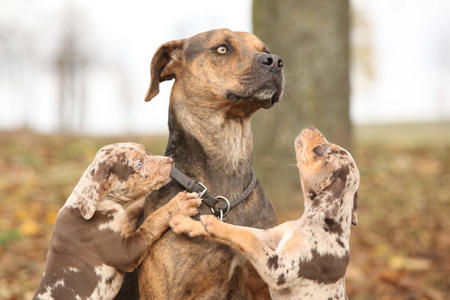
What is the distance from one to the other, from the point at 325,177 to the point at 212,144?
1.02 m

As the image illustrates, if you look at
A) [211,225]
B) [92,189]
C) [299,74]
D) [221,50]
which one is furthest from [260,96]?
[299,74]

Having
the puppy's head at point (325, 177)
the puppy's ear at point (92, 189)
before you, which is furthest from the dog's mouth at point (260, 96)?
the puppy's ear at point (92, 189)

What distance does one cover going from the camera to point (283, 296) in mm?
3848

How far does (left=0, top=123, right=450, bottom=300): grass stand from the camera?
7352mm

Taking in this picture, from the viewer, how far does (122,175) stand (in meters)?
4.25

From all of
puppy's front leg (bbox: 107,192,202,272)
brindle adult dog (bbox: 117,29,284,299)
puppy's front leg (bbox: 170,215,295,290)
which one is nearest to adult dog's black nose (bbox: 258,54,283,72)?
brindle adult dog (bbox: 117,29,284,299)

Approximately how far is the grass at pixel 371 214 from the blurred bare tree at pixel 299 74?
912 mm

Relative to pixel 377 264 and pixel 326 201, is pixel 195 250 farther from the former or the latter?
pixel 377 264

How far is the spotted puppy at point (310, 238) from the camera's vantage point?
11.9 ft

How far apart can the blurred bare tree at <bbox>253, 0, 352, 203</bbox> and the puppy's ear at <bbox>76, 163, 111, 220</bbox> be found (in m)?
4.46

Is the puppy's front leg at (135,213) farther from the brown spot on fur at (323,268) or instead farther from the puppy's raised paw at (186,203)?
the brown spot on fur at (323,268)

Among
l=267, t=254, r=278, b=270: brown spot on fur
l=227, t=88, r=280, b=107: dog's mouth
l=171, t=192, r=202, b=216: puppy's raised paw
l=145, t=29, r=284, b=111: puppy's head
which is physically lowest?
l=267, t=254, r=278, b=270: brown spot on fur

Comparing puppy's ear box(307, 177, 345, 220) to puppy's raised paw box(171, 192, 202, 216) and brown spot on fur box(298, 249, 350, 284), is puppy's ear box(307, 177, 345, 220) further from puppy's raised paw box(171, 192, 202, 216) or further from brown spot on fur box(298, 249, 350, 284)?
puppy's raised paw box(171, 192, 202, 216)

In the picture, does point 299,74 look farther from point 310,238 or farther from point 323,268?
point 323,268
